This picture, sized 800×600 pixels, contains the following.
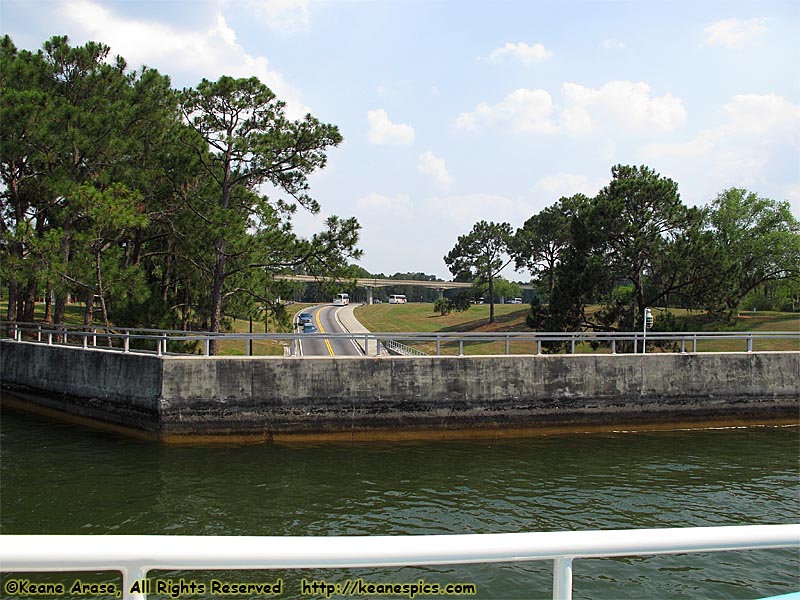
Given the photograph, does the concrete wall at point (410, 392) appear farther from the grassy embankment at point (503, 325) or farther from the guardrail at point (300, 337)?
the grassy embankment at point (503, 325)

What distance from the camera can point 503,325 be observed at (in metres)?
62.1

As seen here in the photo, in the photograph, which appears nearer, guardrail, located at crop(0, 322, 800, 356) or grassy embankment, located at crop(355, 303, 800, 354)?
guardrail, located at crop(0, 322, 800, 356)

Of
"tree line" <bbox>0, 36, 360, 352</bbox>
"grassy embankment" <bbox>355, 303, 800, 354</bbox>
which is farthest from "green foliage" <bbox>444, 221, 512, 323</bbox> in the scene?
"tree line" <bbox>0, 36, 360, 352</bbox>

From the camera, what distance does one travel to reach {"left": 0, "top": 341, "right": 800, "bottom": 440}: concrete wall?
17250 mm

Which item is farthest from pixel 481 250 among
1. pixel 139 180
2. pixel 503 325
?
pixel 139 180

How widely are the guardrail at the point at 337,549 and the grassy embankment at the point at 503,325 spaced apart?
26659 millimetres

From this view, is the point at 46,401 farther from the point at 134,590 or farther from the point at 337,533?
the point at 134,590

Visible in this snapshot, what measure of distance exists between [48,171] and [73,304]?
26711 millimetres

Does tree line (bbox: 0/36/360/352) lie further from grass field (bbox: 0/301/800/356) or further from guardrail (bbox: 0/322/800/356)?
grass field (bbox: 0/301/800/356)

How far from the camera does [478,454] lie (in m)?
15.6

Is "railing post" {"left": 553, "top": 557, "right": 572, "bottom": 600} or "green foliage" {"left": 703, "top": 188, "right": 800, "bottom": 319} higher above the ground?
"green foliage" {"left": 703, "top": 188, "right": 800, "bottom": 319}

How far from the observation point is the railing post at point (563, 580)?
2.31m

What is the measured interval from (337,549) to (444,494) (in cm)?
1032

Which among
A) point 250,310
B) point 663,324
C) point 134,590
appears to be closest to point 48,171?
point 250,310
